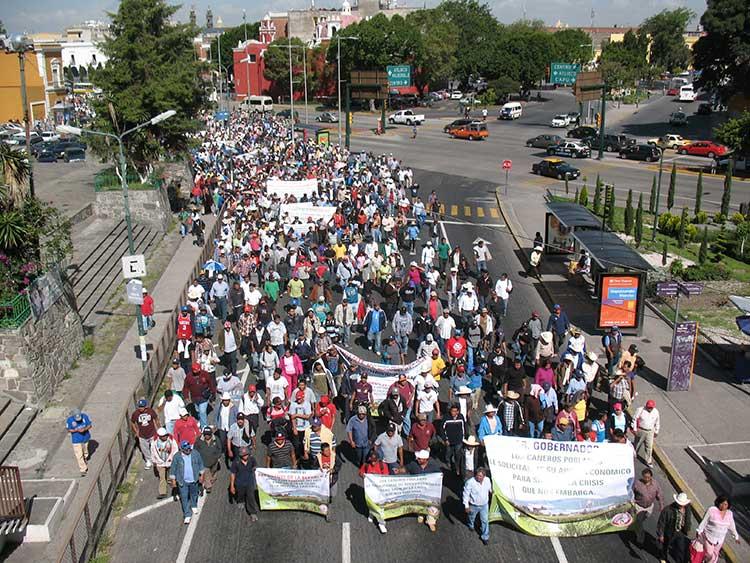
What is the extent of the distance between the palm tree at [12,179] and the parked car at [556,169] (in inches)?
1395

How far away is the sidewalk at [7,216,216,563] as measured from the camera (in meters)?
11.7

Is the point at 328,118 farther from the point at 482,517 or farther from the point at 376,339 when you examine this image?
the point at 482,517

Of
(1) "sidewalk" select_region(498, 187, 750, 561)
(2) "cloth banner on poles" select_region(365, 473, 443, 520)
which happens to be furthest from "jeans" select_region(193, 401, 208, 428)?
(1) "sidewalk" select_region(498, 187, 750, 561)

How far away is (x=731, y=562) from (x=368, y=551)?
5.44 meters

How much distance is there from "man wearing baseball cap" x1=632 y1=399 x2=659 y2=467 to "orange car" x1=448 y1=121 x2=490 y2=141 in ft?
187

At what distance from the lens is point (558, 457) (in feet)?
39.5

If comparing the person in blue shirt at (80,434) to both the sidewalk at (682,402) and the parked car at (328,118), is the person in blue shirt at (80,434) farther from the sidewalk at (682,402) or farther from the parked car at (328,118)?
the parked car at (328,118)

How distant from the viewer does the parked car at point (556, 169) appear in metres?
47.9

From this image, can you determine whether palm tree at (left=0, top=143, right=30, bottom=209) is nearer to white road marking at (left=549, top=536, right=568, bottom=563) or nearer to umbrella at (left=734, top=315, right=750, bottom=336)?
white road marking at (left=549, top=536, right=568, bottom=563)

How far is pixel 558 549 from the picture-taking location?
11555 millimetres

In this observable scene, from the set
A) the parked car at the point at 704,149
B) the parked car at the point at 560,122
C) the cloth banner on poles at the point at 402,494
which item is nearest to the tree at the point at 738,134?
the parked car at the point at 704,149

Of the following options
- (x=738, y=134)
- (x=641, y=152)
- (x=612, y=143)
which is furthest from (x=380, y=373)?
(x=612, y=143)

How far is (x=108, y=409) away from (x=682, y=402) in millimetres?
13011

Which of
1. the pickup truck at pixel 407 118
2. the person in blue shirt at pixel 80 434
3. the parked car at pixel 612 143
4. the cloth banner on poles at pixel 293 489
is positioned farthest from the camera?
the pickup truck at pixel 407 118
